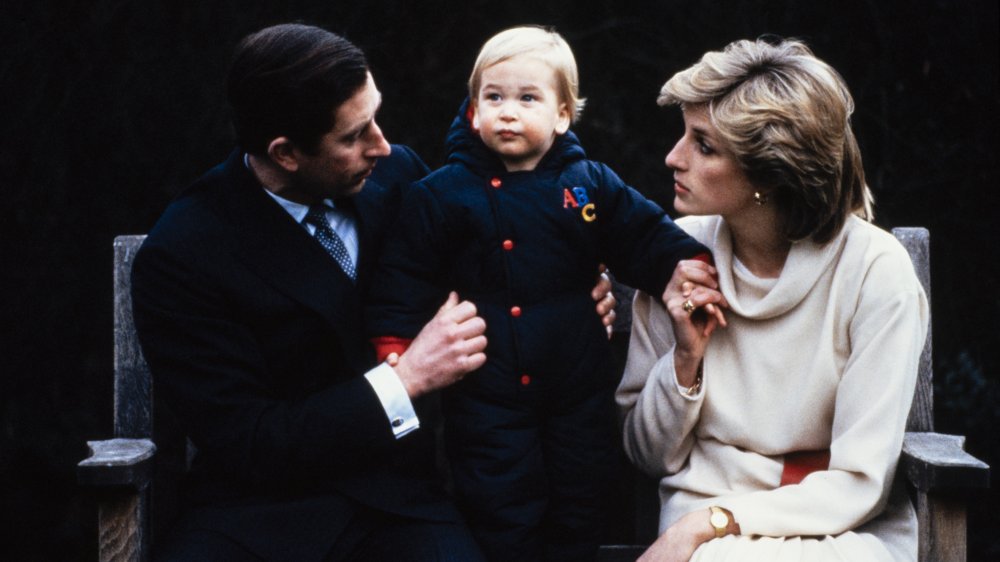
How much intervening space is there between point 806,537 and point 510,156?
112 centimetres

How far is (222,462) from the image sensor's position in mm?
2900

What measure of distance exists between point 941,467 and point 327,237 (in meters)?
1.52

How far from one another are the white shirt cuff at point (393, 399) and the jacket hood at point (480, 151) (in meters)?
0.53

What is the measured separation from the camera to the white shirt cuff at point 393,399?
2887 millimetres

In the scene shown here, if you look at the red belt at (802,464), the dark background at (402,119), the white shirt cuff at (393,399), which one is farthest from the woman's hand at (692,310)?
the dark background at (402,119)

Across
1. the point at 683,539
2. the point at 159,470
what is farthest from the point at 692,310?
the point at 159,470

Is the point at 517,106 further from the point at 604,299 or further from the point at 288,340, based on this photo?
the point at 288,340

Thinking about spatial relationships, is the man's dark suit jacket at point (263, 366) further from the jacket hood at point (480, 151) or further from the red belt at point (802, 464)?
the red belt at point (802, 464)

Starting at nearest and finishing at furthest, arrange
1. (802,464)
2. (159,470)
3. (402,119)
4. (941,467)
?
(941,467)
(802,464)
(159,470)
(402,119)

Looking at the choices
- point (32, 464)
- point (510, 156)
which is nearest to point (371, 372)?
point (510, 156)

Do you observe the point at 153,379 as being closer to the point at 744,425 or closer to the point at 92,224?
the point at 92,224

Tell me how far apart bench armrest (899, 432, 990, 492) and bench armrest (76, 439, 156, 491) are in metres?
1.78

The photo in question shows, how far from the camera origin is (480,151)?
9.91 ft

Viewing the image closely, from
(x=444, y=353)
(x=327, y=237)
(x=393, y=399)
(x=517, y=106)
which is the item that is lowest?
(x=393, y=399)
